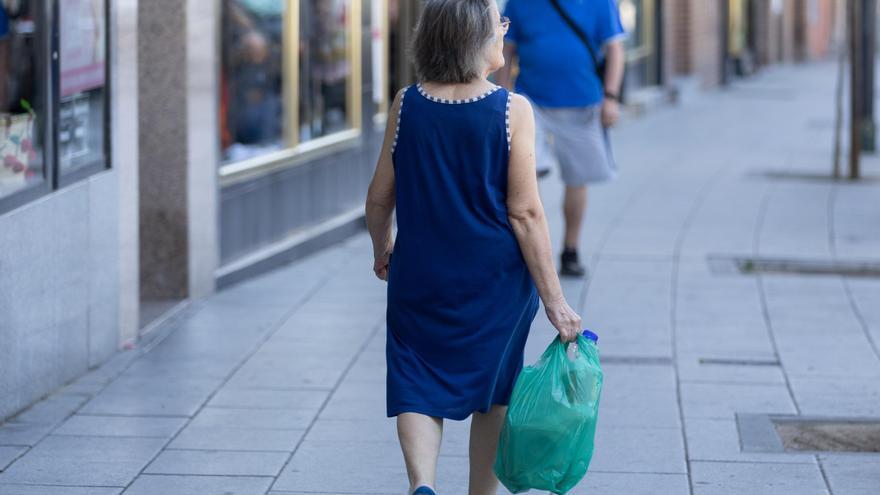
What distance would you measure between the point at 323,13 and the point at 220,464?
5.48 meters

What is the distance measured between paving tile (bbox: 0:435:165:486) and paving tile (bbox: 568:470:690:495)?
4.65ft

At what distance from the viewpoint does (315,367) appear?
6.82m

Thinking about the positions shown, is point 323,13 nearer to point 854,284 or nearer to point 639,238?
point 639,238

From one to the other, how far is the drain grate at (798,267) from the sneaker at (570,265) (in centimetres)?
85

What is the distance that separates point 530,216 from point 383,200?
40cm

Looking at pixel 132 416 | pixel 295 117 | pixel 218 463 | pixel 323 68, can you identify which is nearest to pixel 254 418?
pixel 132 416

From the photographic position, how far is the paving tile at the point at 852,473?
198 inches

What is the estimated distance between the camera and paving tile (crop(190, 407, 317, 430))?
19.2 feet

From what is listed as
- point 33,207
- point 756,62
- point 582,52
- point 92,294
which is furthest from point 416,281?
point 756,62

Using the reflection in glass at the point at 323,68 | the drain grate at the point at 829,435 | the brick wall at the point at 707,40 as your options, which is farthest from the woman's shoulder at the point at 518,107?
the brick wall at the point at 707,40

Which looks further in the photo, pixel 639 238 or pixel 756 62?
pixel 756 62

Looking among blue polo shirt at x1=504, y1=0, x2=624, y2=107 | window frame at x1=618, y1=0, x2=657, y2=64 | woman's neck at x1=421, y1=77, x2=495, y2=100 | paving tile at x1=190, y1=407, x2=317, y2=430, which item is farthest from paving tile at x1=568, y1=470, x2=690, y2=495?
window frame at x1=618, y1=0, x2=657, y2=64

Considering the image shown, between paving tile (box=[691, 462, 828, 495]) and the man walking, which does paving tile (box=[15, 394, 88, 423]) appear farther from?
the man walking

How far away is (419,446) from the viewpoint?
13.6ft
